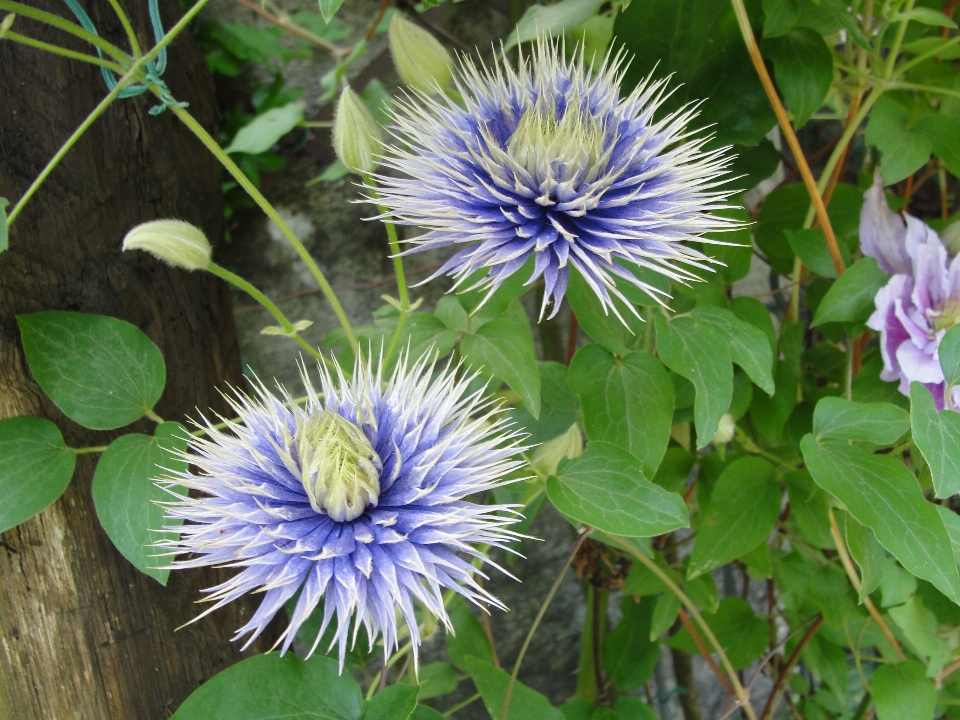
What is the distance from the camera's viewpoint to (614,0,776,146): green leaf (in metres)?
0.44

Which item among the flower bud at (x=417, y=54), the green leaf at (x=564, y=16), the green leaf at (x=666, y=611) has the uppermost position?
the green leaf at (x=564, y=16)

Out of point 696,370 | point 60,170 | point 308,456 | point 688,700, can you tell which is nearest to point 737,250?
point 696,370

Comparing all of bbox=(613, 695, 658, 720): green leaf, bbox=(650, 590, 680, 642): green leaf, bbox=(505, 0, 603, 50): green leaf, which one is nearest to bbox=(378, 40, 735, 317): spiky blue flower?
bbox=(505, 0, 603, 50): green leaf

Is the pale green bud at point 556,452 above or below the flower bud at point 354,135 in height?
below

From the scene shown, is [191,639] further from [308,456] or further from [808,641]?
[808,641]

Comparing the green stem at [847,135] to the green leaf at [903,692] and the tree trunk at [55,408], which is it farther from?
the tree trunk at [55,408]

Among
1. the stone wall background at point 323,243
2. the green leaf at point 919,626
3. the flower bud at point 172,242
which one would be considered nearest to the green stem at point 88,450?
the flower bud at point 172,242

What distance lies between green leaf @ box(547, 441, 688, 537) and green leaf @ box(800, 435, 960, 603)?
0.27 ft

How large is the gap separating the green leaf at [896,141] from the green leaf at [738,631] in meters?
0.39

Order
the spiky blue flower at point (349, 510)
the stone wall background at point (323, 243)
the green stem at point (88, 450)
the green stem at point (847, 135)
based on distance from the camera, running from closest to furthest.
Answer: the spiky blue flower at point (349, 510) < the green stem at point (88, 450) < the green stem at point (847, 135) < the stone wall background at point (323, 243)

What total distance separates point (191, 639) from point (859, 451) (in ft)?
1.42

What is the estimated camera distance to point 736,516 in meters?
0.45

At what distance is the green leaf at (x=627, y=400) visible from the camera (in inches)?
15.2

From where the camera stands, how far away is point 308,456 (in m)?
0.31
